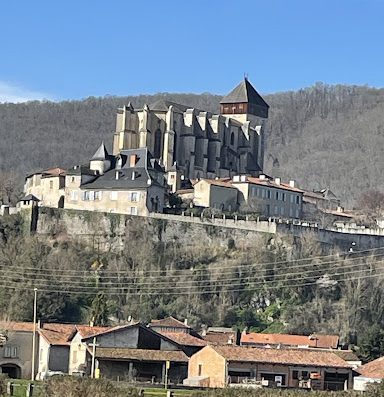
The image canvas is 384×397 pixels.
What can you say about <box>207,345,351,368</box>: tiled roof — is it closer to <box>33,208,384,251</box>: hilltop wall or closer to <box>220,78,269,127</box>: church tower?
<box>33,208,384,251</box>: hilltop wall

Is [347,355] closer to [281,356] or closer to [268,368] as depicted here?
[281,356]

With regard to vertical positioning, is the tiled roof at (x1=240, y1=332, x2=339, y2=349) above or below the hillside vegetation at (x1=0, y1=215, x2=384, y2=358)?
below

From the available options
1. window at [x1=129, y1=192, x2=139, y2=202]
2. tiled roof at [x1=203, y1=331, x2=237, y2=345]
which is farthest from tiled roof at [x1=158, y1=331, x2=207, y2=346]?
window at [x1=129, y1=192, x2=139, y2=202]

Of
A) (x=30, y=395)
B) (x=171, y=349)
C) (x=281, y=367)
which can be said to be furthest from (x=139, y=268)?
(x=30, y=395)

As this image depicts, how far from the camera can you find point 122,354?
202 feet

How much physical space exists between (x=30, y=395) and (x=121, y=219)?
50793mm

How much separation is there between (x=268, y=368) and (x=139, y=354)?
6.53 m

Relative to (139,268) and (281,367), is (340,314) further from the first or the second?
(281,367)

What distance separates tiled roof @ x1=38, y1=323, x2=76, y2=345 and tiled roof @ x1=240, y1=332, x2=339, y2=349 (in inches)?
489

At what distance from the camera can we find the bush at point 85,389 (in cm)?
3884

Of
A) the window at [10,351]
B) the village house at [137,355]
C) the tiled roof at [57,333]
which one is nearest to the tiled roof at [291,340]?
the village house at [137,355]

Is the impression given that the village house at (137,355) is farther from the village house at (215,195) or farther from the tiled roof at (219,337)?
the village house at (215,195)

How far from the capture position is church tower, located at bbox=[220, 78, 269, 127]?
416 ft

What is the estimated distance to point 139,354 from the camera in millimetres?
62406
